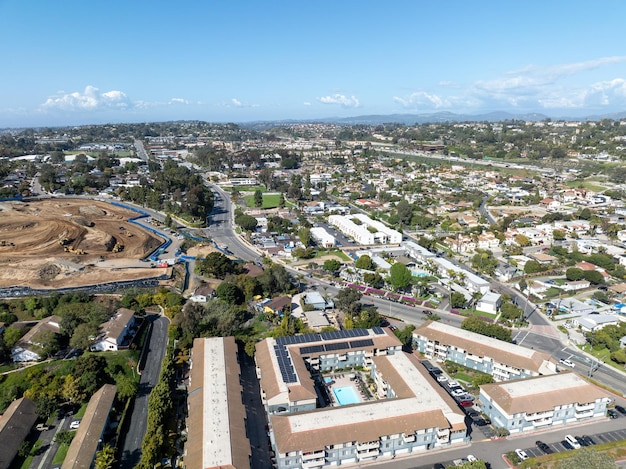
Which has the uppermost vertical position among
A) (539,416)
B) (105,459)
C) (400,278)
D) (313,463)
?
(400,278)

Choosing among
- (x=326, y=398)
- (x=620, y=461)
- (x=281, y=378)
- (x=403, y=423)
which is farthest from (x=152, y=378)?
(x=620, y=461)

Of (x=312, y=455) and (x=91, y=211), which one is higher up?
(x=91, y=211)

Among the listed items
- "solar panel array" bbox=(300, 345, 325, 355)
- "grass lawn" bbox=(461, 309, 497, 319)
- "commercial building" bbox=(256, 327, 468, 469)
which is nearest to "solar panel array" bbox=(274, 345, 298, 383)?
"commercial building" bbox=(256, 327, 468, 469)

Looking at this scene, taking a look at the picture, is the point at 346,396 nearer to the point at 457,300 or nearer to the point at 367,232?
the point at 457,300

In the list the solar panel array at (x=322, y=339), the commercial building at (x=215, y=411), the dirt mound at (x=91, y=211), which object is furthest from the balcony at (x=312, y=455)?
the dirt mound at (x=91, y=211)

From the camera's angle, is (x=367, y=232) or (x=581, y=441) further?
(x=367, y=232)

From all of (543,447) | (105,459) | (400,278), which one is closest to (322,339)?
(543,447)
